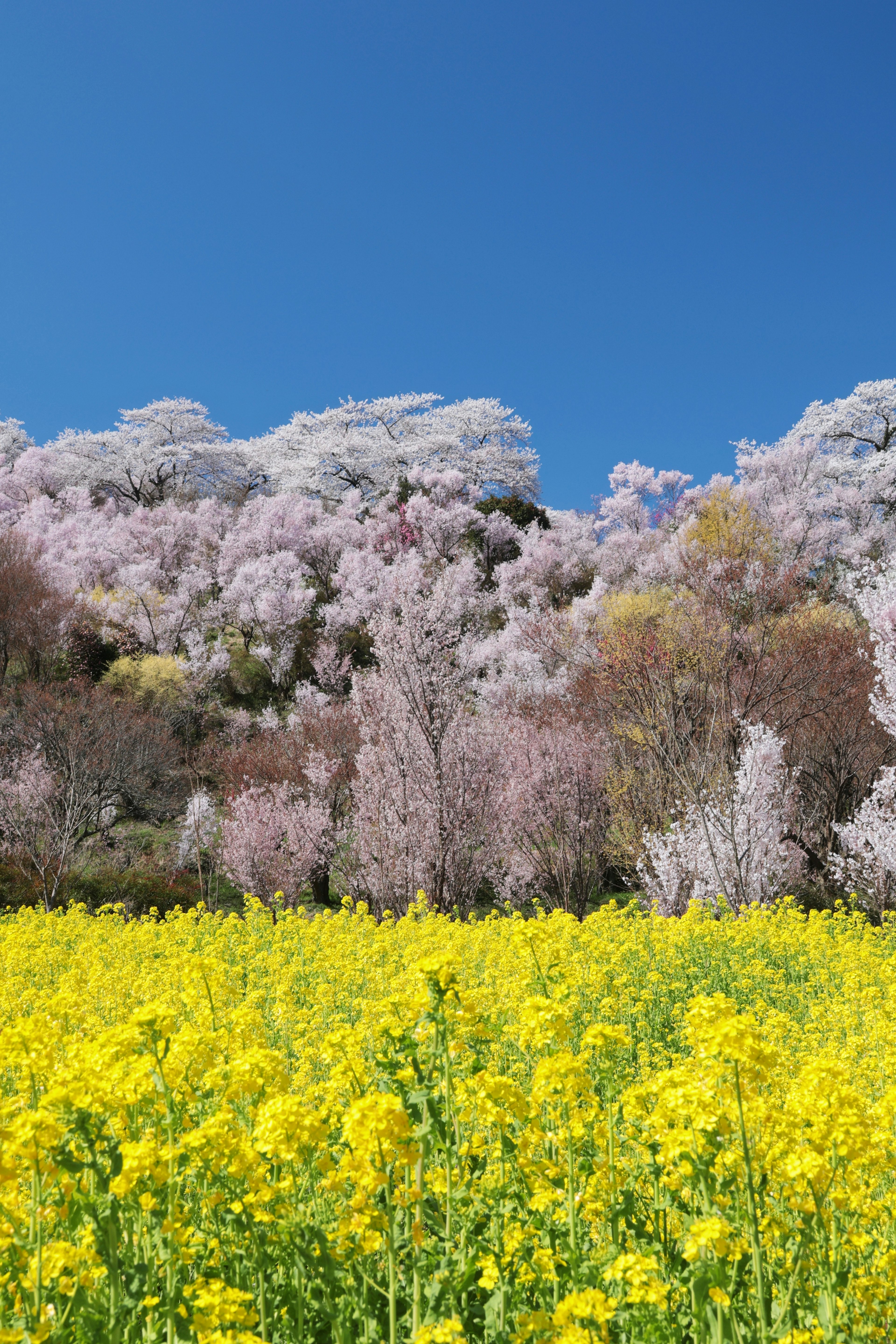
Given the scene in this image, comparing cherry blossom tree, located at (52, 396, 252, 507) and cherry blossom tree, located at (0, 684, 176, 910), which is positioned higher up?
cherry blossom tree, located at (52, 396, 252, 507)

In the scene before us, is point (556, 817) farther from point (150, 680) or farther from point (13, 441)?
point (13, 441)

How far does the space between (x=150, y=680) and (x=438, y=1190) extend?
28.7 meters

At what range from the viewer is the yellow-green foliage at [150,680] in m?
27.8

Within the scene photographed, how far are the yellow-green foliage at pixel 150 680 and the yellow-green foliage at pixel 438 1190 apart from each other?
25786 mm

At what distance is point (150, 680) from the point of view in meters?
28.7

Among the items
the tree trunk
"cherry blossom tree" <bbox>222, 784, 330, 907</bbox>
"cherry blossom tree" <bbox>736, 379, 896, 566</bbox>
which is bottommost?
the tree trunk

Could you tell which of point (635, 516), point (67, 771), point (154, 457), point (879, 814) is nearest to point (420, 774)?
point (879, 814)

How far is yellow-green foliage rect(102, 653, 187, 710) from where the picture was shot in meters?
27.8

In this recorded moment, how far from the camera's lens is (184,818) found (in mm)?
22094

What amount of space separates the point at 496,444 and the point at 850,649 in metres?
30.7

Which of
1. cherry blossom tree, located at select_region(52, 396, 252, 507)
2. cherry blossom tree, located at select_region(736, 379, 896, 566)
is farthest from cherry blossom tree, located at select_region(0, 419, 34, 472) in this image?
cherry blossom tree, located at select_region(736, 379, 896, 566)

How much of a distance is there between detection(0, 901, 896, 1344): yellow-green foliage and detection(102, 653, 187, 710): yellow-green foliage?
2579 centimetres

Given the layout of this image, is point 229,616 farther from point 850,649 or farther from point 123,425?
point 850,649

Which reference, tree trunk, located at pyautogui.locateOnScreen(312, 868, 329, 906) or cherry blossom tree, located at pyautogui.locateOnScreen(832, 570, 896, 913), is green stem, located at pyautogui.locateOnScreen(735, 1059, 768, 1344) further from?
tree trunk, located at pyautogui.locateOnScreen(312, 868, 329, 906)
